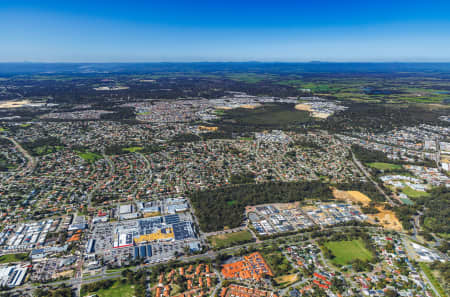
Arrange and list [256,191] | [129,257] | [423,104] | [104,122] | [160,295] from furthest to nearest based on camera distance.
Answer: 1. [423,104]
2. [104,122]
3. [256,191]
4. [129,257]
5. [160,295]

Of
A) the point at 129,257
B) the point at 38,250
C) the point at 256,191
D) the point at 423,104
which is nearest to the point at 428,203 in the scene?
the point at 256,191

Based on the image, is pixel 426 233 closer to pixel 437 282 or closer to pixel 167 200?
pixel 437 282

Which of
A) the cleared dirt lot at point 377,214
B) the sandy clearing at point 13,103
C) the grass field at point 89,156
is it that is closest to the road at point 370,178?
the cleared dirt lot at point 377,214

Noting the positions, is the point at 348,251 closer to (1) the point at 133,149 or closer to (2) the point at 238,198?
(2) the point at 238,198

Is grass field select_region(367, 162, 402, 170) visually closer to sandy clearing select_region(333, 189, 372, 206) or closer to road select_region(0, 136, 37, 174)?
Answer: sandy clearing select_region(333, 189, 372, 206)

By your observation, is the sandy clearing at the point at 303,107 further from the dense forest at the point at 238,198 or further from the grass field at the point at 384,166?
the dense forest at the point at 238,198

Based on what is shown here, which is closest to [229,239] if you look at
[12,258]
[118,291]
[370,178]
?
[118,291]

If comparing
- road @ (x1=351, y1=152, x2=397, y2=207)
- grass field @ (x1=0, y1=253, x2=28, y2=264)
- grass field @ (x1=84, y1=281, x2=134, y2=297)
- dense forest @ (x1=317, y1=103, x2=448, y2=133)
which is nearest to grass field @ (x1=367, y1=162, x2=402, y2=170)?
road @ (x1=351, y1=152, x2=397, y2=207)
